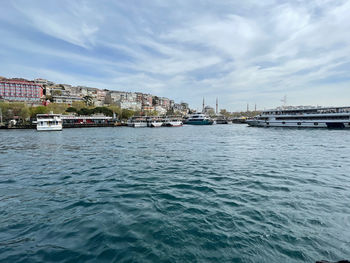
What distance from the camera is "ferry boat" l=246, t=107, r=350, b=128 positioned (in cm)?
4869

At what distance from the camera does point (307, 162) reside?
41.0 feet

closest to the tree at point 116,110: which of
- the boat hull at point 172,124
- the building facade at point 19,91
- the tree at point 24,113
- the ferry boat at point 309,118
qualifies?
the boat hull at point 172,124

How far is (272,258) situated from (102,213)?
190 inches

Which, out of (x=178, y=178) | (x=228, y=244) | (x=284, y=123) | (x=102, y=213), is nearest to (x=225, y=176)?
(x=178, y=178)

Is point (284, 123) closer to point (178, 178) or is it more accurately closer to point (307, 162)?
point (307, 162)

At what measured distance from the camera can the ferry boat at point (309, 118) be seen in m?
48.7

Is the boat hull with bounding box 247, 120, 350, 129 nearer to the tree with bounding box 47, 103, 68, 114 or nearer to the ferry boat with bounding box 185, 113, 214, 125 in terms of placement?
the ferry boat with bounding box 185, 113, 214, 125

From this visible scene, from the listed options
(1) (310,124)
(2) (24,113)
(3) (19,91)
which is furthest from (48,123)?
(1) (310,124)

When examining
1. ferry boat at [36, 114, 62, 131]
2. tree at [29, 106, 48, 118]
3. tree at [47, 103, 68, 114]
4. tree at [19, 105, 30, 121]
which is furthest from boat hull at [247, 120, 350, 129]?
tree at [19, 105, 30, 121]

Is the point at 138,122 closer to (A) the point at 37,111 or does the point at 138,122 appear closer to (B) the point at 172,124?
(B) the point at 172,124

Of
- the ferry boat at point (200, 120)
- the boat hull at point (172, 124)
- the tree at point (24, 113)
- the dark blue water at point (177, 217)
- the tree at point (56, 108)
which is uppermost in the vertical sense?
the tree at point (56, 108)

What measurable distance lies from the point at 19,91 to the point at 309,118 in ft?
439

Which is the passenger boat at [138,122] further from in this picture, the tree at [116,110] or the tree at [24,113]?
the tree at [24,113]

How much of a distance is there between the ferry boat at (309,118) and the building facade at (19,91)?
11697 centimetres
